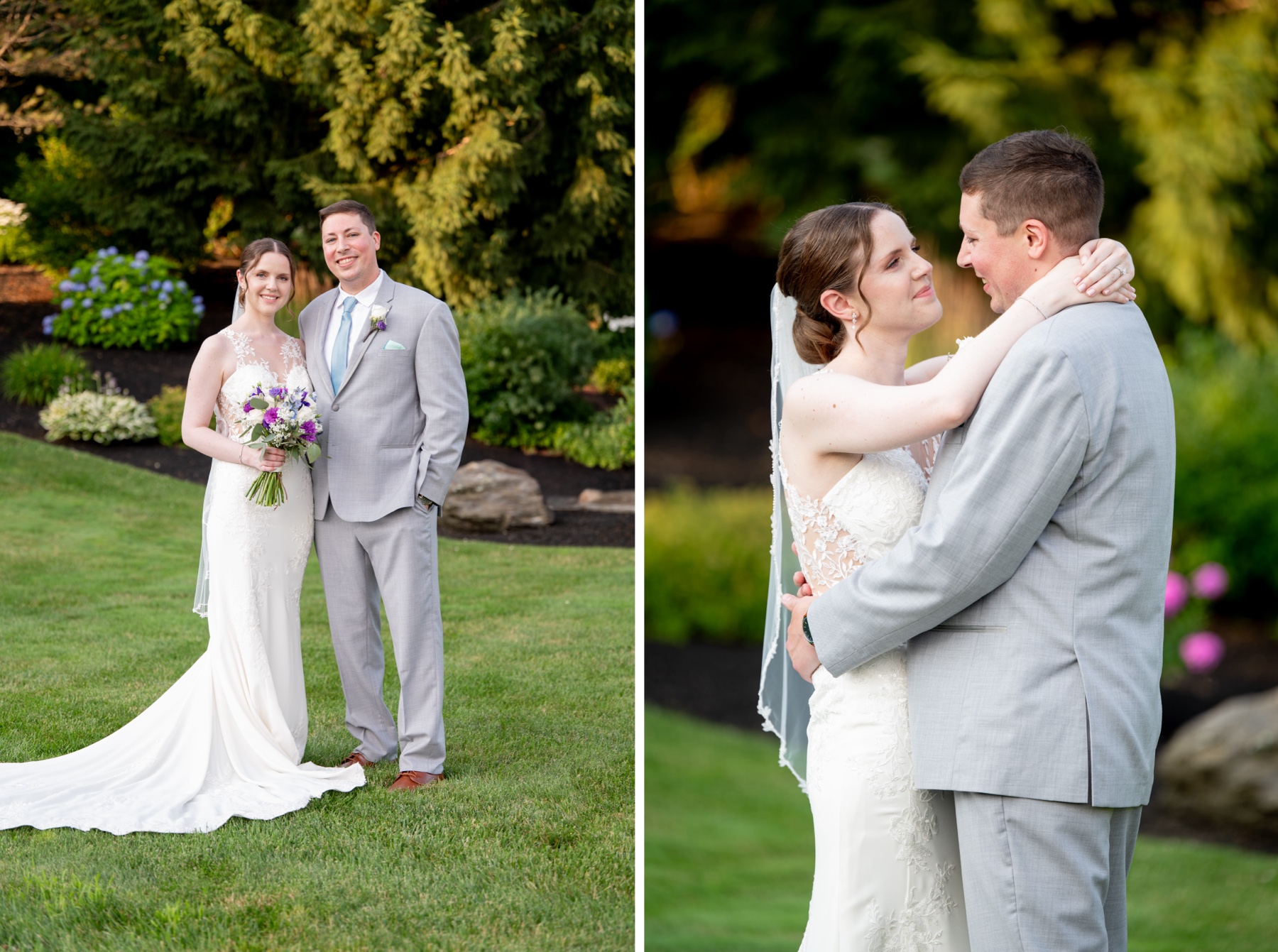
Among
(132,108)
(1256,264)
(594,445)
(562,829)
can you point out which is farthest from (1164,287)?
(132,108)

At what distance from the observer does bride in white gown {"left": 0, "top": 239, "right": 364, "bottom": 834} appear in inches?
167

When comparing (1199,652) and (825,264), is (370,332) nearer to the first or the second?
(825,264)

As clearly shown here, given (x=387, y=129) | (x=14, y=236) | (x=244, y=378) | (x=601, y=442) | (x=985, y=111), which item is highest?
(x=387, y=129)

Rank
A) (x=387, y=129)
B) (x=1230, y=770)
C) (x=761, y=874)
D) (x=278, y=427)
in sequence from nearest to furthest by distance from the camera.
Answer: (x=278, y=427), (x=761, y=874), (x=1230, y=770), (x=387, y=129)

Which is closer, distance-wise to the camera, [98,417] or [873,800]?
[873,800]

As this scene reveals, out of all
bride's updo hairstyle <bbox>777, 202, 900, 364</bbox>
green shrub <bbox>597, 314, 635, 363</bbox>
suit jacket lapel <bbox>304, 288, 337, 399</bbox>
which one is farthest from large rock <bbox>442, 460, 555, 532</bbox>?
bride's updo hairstyle <bbox>777, 202, 900, 364</bbox>

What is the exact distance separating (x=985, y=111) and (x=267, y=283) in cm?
628

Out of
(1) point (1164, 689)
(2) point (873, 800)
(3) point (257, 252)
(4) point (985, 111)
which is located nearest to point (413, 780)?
(3) point (257, 252)

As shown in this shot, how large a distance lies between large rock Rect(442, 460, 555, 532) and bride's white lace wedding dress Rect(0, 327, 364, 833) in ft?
17.7

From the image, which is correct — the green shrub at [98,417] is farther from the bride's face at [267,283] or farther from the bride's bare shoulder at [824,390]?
the bride's bare shoulder at [824,390]

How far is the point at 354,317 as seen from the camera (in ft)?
14.2

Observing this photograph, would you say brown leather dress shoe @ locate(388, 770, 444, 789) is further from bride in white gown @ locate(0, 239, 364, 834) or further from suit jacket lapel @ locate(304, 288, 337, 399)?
suit jacket lapel @ locate(304, 288, 337, 399)

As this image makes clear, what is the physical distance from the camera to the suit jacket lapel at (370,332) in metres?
4.28

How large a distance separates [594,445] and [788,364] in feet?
29.7
